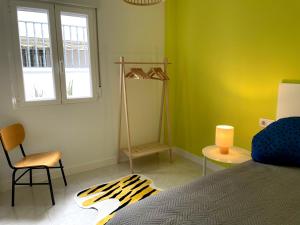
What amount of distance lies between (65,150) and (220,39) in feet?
7.24

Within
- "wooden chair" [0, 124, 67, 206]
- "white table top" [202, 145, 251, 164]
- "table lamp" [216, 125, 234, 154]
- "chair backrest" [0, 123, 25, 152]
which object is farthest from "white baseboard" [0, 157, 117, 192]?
"table lamp" [216, 125, 234, 154]

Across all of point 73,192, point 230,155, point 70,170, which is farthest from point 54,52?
point 230,155

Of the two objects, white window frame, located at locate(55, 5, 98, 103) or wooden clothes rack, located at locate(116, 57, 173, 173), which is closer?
white window frame, located at locate(55, 5, 98, 103)

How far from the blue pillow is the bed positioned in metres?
0.10

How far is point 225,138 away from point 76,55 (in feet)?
6.19

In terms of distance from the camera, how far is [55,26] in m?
2.51

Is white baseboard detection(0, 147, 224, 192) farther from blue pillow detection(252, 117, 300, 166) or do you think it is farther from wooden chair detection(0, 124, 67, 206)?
blue pillow detection(252, 117, 300, 166)

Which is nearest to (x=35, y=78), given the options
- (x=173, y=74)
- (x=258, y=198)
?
(x=173, y=74)

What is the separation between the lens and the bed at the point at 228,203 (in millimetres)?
1032

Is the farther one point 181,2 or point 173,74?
point 173,74

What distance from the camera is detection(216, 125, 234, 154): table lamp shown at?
2.18 meters

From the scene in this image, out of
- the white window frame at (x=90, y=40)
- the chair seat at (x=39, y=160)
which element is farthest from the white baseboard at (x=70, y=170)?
the white window frame at (x=90, y=40)

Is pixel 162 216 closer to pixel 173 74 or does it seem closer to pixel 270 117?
pixel 270 117

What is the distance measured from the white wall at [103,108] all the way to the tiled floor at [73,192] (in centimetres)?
23
